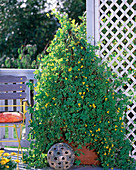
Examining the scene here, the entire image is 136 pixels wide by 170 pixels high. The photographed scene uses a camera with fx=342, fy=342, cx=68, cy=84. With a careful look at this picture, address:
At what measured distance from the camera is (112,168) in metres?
3.71

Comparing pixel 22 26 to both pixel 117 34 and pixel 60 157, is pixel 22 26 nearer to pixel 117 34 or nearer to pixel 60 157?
pixel 117 34

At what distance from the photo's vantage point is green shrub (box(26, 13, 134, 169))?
12.1 feet

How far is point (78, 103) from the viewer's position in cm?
364

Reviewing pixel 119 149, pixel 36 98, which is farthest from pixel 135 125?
pixel 36 98

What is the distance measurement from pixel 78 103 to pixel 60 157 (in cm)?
60

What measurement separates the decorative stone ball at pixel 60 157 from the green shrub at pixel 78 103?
4.3 inches

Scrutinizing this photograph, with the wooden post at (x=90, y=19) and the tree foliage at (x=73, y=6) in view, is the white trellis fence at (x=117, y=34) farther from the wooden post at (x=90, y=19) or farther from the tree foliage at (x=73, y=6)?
the tree foliage at (x=73, y=6)

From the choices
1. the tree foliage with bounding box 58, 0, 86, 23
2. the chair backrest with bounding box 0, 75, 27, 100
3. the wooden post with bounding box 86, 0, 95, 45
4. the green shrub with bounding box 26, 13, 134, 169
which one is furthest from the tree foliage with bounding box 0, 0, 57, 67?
the green shrub with bounding box 26, 13, 134, 169

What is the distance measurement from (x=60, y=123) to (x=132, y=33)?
133cm

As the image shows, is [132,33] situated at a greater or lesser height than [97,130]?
greater

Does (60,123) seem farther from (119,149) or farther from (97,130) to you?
(119,149)

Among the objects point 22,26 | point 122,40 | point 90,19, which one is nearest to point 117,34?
point 122,40

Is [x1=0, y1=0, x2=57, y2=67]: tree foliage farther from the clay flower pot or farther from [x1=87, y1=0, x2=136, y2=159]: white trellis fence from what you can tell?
the clay flower pot

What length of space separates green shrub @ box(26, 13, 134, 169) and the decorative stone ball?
4.3 inches
